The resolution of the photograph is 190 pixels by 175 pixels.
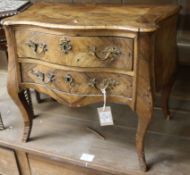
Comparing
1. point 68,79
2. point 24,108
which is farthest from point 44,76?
point 24,108

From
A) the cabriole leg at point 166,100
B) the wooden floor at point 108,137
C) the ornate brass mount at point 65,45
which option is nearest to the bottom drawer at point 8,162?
the wooden floor at point 108,137

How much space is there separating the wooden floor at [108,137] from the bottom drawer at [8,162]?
47 millimetres

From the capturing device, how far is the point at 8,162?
1.29 m

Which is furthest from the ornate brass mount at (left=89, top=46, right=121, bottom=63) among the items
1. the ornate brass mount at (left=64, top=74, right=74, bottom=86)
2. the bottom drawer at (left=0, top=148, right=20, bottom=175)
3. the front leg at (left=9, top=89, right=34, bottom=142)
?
the bottom drawer at (left=0, top=148, right=20, bottom=175)

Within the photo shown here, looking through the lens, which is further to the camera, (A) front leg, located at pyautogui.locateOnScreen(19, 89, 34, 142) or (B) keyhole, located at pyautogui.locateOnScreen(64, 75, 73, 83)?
(A) front leg, located at pyautogui.locateOnScreen(19, 89, 34, 142)

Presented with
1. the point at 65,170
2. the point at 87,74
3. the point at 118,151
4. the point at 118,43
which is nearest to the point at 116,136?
the point at 118,151

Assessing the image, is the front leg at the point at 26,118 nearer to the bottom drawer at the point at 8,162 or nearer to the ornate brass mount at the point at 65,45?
the bottom drawer at the point at 8,162

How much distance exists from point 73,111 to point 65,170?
1.12 feet

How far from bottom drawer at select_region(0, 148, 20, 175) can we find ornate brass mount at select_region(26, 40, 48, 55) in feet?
1.62

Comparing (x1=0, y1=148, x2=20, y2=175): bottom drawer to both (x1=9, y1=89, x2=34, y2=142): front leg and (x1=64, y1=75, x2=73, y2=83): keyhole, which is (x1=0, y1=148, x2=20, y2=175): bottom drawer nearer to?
(x1=9, y1=89, x2=34, y2=142): front leg

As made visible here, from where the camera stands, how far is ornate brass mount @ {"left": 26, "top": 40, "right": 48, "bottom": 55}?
98 centimetres

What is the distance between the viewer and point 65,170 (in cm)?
118

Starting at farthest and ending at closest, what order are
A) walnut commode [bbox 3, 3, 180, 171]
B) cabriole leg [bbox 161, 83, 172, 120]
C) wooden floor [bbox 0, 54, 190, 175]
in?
cabriole leg [bbox 161, 83, 172, 120] → wooden floor [bbox 0, 54, 190, 175] → walnut commode [bbox 3, 3, 180, 171]

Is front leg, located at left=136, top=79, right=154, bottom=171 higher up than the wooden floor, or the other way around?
front leg, located at left=136, top=79, right=154, bottom=171
